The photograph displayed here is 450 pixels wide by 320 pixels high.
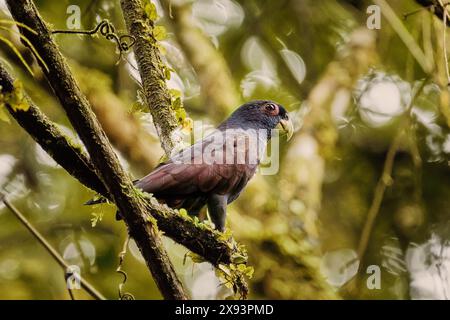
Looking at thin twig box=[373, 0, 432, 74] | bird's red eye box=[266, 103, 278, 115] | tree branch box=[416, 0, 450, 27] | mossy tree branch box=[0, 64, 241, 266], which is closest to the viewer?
mossy tree branch box=[0, 64, 241, 266]

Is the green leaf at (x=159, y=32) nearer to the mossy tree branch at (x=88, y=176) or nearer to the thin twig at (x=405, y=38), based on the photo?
the mossy tree branch at (x=88, y=176)

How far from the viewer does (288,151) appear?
6625 mm

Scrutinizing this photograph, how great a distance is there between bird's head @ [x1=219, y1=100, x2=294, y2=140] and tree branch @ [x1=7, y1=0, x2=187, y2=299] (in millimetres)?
2343

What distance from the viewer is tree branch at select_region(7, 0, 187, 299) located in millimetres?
2430

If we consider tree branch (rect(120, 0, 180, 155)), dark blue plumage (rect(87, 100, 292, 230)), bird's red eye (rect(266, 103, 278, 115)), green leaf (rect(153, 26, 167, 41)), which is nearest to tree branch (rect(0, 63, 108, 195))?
dark blue plumage (rect(87, 100, 292, 230))

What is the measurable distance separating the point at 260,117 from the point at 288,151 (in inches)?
60.3

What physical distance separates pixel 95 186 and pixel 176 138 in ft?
4.27

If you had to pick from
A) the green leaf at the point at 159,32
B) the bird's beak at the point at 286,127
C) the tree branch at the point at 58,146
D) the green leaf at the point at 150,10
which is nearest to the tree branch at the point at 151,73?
the green leaf at the point at 159,32

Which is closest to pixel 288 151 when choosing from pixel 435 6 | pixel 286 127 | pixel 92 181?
pixel 286 127

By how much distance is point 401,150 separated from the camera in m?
7.80

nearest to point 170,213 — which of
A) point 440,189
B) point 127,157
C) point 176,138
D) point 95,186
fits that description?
point 95,186

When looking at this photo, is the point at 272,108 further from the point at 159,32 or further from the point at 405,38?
the point at 159,32

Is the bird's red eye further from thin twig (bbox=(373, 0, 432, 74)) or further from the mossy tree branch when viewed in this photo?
the mossy tree branch
